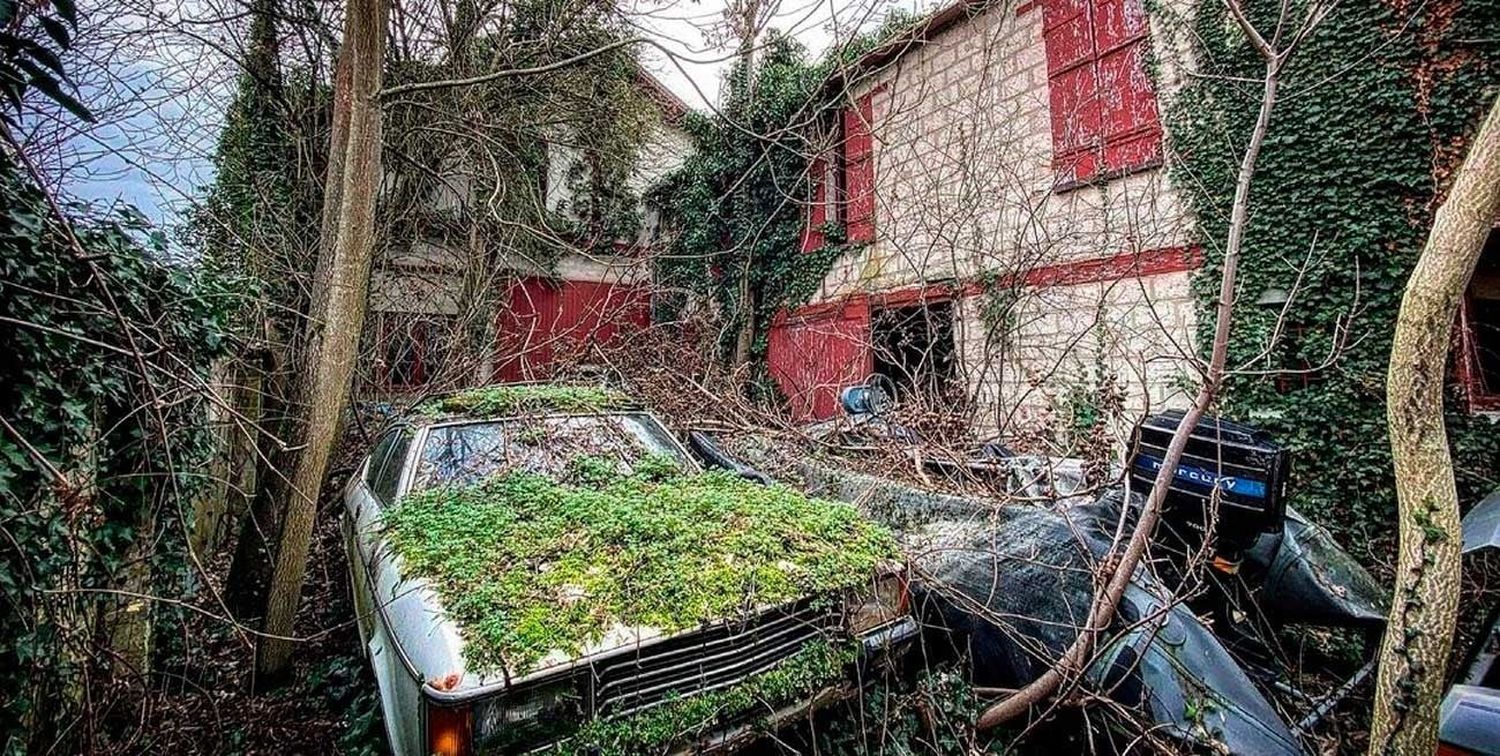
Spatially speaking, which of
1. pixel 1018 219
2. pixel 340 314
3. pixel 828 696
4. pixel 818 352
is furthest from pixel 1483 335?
pixel 340 314

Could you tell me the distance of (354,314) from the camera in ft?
12.9

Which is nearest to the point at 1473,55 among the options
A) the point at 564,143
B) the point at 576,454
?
the point at 576,454

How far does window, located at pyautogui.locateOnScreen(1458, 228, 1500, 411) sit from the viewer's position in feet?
14.8

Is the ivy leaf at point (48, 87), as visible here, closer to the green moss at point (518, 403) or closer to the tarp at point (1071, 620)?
the green moss at point (518, 403)

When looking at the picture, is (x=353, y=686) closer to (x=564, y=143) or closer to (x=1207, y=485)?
(x=1207, y=485)

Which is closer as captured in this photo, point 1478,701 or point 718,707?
point 1478,701

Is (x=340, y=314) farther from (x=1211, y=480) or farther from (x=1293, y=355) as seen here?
(x=1293, y=355)

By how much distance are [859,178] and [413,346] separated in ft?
23.9

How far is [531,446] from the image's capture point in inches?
150

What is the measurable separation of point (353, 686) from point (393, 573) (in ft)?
4.60

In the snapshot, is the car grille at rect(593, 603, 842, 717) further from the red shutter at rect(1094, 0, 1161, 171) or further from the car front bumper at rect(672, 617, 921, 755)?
the red shutter at rect(1094, 0, 1161, 171)

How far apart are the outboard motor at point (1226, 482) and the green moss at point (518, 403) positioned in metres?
3.42

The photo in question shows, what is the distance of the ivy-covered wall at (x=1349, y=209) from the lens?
4473 millimetres

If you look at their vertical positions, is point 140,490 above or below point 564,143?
below
